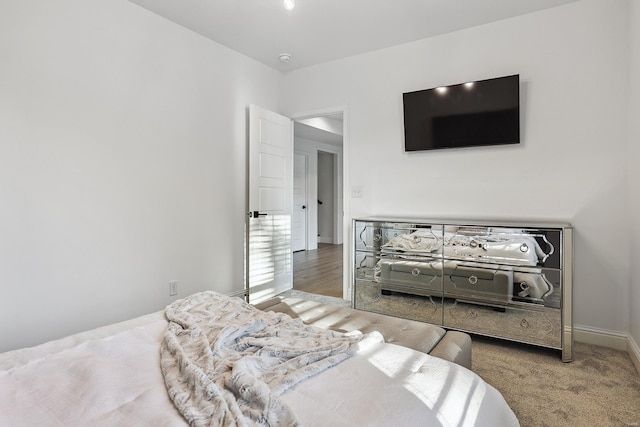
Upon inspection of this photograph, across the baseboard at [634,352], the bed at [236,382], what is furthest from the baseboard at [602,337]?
the bed at [236,382]

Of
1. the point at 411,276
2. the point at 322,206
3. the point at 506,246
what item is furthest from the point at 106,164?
the point at 322,206

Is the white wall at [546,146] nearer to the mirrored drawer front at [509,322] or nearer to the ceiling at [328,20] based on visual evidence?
the ceiling at [328,20]

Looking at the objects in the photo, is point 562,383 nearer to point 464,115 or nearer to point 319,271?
point 464,115

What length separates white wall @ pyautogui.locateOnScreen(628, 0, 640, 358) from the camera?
2.34 meters

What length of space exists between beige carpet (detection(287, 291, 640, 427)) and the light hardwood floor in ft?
6.15

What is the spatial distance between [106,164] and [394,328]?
2.33 metres

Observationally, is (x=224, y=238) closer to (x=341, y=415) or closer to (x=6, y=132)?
(x=6, y=132)

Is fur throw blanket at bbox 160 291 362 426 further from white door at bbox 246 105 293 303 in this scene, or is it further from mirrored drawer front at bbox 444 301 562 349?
white door at bbox 246 105 293 303

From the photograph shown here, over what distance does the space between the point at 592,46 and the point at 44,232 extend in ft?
13.6

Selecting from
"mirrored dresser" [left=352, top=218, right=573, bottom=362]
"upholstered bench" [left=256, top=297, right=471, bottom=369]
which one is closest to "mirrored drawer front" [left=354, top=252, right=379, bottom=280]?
"mirrored dresser" [left=352, top=218, right=573, bottom=362]

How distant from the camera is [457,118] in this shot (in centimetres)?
319

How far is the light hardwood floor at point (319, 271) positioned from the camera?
4323 millimetres

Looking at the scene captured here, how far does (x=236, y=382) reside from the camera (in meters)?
1.00

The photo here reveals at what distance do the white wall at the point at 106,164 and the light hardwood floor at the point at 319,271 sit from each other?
3.77ft
